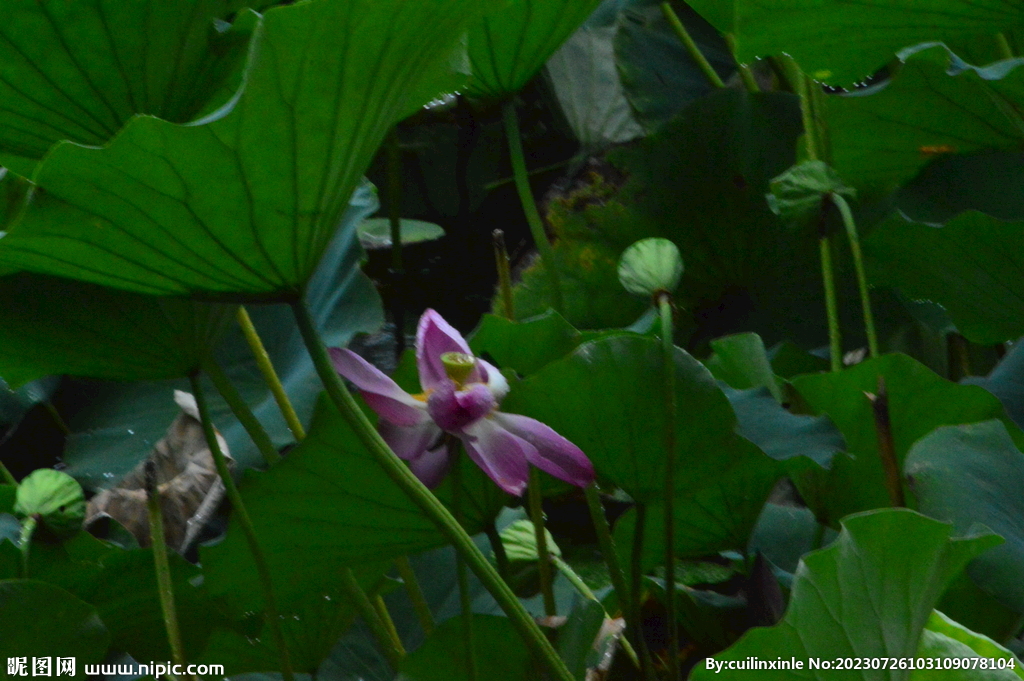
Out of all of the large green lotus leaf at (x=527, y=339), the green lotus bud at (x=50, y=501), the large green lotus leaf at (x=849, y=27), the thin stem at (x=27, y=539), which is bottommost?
the thin stem at (x=27, y=539)

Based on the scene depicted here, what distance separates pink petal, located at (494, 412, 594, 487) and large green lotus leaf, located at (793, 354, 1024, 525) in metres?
0.22

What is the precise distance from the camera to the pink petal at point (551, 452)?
18.0 inches

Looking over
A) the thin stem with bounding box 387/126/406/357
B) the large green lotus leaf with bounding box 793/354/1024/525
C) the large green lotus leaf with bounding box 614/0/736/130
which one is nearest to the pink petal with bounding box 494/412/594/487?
the large green lotus leaf with bounding box 793/354/1024/525

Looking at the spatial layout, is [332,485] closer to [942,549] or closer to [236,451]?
[942,549]

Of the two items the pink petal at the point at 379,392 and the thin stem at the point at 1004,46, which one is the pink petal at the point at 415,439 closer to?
the pink petal at the point at 379,392

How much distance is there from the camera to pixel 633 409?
510 millimetres

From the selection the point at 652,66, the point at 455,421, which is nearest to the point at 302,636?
the point at 455,421

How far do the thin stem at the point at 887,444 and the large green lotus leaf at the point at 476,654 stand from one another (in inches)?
9.1

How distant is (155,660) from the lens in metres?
0.70

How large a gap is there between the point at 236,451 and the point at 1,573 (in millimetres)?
349

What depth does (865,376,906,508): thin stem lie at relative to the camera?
0.52 metres

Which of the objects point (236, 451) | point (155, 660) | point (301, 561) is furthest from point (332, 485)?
point (236, 451)

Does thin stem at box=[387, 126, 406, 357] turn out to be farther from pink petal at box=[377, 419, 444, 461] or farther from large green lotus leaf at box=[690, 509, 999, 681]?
large green lotus leaf at box=[690, 509, 999, 681]

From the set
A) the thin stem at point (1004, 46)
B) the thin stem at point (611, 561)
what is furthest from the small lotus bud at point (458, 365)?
the thin stem at point (1004, 46)
